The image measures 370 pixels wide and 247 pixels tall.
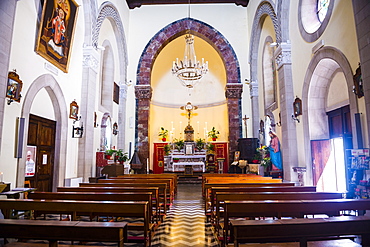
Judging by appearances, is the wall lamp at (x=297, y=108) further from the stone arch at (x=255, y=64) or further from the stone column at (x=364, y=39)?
the stone arch at (x=255, y=64)

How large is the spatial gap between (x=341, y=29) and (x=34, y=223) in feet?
22.8

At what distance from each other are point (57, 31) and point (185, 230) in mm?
6277

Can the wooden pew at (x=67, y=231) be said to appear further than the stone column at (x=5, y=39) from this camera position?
No

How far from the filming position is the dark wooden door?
7073mm

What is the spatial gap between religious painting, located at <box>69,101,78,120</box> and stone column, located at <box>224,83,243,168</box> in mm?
8023

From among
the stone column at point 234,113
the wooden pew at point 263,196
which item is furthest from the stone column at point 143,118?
the wooden pew at point 263,196

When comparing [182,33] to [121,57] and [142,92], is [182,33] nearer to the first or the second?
[121,57]

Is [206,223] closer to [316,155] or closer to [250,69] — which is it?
[316,155]

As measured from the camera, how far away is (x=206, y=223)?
18.0ft

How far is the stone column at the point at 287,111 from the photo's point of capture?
880 cm

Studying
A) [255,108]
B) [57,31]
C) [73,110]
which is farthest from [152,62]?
[57,31]

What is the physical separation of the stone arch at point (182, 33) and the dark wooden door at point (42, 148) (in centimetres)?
737

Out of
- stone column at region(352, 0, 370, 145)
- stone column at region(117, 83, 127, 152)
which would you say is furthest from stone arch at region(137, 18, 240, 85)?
stone column at region(352, 0, 370, 145)

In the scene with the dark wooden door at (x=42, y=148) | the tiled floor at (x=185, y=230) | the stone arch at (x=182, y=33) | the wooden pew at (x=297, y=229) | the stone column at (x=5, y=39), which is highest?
the stone arch at (x=182, y=33)
